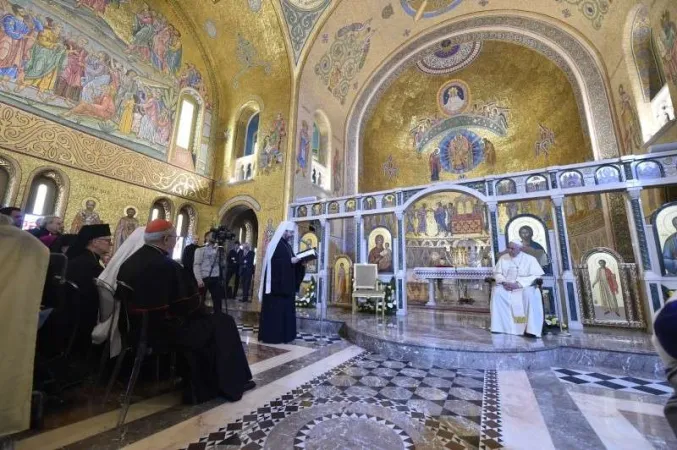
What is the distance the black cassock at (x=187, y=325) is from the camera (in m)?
2.43

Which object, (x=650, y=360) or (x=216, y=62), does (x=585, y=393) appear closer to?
(x=650, y=360)

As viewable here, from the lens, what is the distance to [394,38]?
41.1 feet

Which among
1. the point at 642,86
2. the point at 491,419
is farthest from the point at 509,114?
the point at 491,419

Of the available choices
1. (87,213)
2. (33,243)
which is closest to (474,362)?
(33,243)

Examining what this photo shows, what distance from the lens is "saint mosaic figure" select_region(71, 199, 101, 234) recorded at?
806 centimetres

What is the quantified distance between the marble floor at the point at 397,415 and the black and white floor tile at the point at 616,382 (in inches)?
0.5

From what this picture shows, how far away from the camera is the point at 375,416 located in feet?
8.11

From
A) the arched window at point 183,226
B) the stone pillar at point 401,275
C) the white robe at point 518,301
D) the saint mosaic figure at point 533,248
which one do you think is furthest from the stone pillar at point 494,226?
the arched window at point 183,226

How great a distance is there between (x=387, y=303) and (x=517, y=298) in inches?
125

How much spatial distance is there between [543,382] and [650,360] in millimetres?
1716

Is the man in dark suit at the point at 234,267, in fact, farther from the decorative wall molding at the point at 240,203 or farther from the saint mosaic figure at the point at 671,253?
the saint mosaic figure at the point at 671,253

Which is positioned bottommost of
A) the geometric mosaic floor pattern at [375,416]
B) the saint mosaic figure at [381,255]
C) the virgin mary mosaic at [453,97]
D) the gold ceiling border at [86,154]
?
the geometric mosaic floor pattern at [375,416]

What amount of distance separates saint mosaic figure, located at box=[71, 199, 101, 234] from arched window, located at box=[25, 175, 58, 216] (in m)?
0.51

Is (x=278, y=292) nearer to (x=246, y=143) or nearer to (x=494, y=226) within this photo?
(x=494, y=226)
